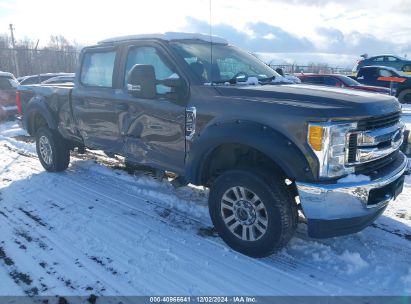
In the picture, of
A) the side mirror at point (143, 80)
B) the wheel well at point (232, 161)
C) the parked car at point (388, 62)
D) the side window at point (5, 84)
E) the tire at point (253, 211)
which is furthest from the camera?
the parked car at point (388, 62)

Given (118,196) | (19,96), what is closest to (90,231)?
(118,196)

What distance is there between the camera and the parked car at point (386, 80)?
1584 cm

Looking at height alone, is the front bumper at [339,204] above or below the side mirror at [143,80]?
below

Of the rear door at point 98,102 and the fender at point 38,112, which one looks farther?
the fender at point 38,112

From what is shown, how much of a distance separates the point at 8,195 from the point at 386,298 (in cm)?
468

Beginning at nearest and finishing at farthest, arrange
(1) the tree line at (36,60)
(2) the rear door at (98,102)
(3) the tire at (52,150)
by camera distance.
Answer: (2) the rear door at (98,102) → (3) the tire at (52,150) → (1) the tree line at (36,60)

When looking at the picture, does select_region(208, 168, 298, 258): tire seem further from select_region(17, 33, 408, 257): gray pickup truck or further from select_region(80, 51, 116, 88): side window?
select_region(80, 51, 116, 88): side window

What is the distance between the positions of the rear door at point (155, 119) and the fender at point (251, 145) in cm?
28

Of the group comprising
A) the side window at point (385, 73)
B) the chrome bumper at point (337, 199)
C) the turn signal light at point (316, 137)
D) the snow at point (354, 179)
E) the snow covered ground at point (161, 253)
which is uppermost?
the turn signal light at point (316, 137)

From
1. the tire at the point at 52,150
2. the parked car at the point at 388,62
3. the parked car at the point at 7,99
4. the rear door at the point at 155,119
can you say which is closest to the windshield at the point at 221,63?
the rear door at the point at 155,119

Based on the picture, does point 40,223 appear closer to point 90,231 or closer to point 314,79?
point 90,231

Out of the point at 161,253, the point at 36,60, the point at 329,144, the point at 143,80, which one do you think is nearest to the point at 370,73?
the point at 143,80

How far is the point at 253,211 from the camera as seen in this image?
11.0 feet

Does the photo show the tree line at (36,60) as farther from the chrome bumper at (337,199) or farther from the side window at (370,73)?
the chrome bumper at (337,199)
